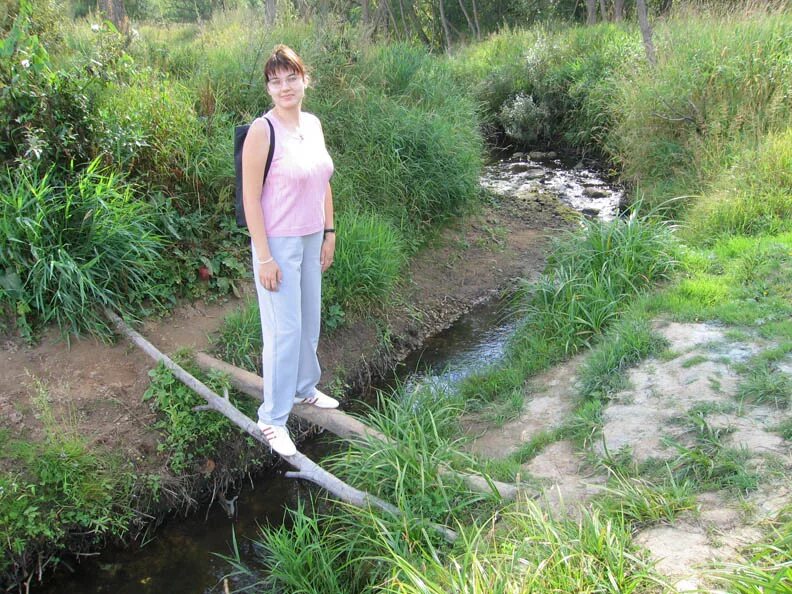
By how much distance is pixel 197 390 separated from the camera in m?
3.94

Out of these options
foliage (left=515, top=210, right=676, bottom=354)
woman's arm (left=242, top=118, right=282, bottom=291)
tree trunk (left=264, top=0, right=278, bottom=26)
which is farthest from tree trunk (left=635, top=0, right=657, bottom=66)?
woman's arm (left=242, top=118, right=282, bottom=291)

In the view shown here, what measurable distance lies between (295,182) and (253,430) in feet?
Answer: 4.85

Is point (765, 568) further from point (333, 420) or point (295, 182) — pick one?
point (295, 182)

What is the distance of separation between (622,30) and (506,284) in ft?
25.3

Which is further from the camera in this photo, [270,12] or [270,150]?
[270,12]

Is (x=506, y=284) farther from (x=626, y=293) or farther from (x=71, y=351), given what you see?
(x=71, y=351)

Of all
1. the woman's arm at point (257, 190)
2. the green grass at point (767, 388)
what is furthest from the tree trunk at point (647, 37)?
the woman's arm at point (257, 190)

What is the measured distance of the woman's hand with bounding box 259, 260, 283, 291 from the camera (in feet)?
9.96

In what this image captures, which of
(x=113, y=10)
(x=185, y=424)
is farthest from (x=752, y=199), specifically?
(x=113, y=10)

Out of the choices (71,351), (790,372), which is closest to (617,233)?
(790,372)

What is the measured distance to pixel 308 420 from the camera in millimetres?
3965

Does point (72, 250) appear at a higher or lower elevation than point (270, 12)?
lower

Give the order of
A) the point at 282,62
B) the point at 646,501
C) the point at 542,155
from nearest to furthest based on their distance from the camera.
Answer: the point at 646,501 < the point at 282,62 < the point at 542,155

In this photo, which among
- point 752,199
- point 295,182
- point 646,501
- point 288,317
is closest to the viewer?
point 646,501
